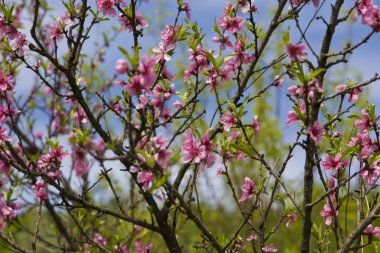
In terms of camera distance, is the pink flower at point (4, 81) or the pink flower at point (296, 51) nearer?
the pink flower at point (296, 51)

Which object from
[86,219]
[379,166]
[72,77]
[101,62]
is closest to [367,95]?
[101,62]

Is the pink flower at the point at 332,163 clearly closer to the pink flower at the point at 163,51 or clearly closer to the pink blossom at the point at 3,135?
the pink flower at the point at 163,51

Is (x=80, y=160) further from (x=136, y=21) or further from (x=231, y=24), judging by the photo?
(x=231, y=24)

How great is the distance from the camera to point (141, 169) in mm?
2395

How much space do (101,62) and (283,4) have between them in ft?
14.6

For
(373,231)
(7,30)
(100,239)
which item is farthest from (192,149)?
(100,239)

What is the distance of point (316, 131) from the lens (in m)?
2.72

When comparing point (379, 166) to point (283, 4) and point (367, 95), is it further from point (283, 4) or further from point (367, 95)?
point (367, 95)

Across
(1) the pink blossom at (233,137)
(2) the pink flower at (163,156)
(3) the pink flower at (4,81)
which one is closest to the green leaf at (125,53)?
(2) the pink flower at (163,156)

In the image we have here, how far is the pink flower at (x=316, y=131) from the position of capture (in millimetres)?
2707

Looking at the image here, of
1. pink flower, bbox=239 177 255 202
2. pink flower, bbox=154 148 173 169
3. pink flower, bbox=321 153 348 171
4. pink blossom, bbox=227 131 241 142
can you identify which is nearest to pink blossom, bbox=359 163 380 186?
pink flower, bbox=321 153 348 171

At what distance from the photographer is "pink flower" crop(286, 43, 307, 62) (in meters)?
2.52

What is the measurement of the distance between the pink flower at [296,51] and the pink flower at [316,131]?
393 millimetres

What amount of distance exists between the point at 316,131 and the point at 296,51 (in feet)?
1.57
